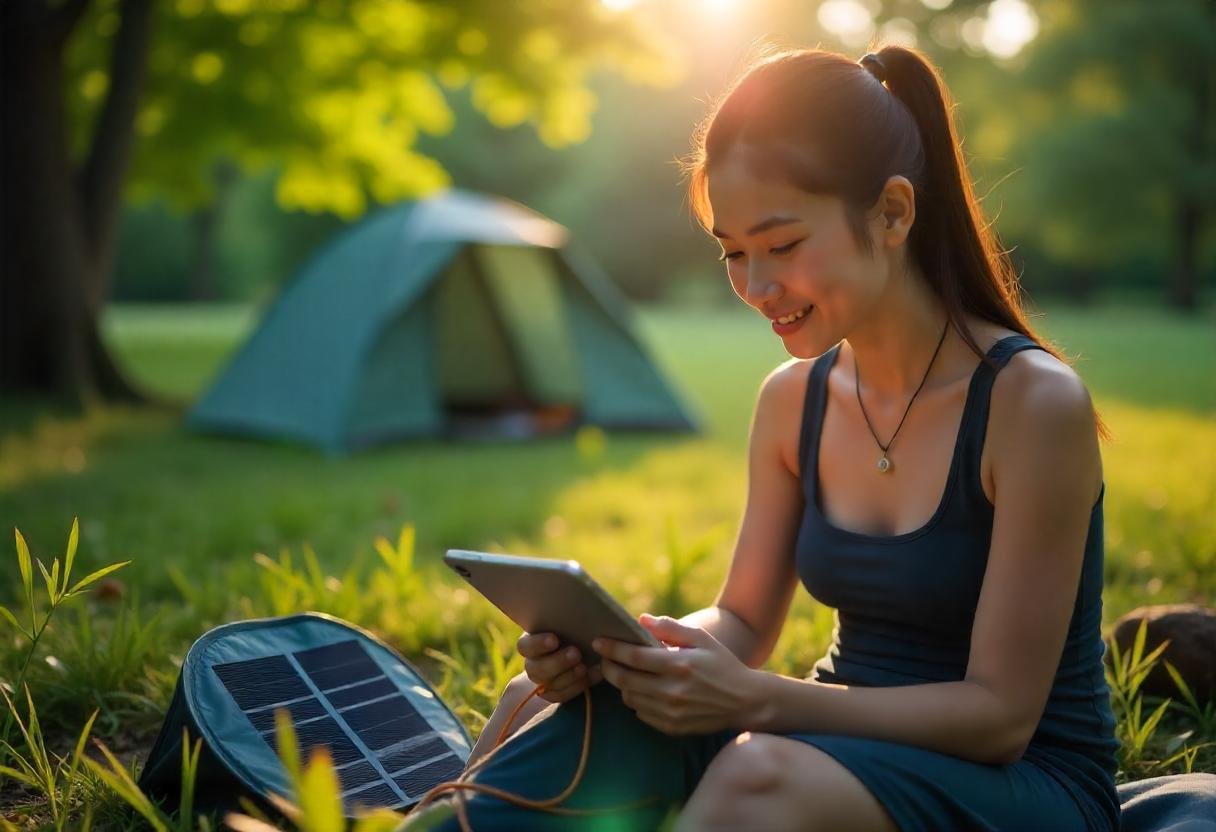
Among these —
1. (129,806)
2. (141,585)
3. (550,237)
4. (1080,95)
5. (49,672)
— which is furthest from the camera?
(1080,95)

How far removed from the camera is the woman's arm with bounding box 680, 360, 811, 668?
205 cm

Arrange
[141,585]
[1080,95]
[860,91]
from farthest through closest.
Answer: [1080,95] → [141,585] → [860,91]

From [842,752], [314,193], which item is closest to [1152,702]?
[842,752]

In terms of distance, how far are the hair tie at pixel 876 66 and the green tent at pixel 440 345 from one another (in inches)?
214

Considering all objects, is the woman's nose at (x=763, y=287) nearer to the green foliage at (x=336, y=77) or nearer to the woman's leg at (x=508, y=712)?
the woman's leg at (x=508, y=712)

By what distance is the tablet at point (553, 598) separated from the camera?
1436 millimetres

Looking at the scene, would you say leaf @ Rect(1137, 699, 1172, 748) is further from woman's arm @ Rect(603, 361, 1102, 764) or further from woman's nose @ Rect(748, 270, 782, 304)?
woman's nose @ Rect(748, 270, 782, 304)

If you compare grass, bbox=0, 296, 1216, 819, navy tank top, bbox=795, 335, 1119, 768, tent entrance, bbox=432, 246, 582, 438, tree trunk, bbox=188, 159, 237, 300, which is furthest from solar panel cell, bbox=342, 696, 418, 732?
tree trunk, bbox=188, 159, 237, 300

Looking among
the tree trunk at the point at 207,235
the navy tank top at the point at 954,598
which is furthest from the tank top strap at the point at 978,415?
the tree trunk at the point at 207,235

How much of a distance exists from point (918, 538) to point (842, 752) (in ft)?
1.28

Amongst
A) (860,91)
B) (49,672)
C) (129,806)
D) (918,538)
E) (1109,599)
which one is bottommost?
(49,672)

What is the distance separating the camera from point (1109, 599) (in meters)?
3.44

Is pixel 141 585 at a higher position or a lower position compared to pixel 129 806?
lower

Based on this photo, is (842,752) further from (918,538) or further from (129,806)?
(129,806)
